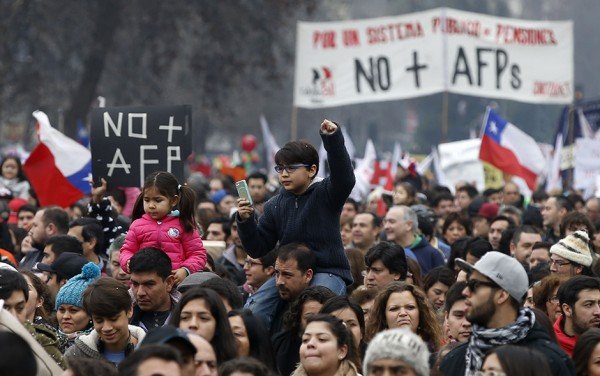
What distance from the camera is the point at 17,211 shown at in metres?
15.5

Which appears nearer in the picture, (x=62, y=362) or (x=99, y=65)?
(x=62, y=362)

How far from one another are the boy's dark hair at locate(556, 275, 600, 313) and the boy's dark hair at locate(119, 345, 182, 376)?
3.66 meters

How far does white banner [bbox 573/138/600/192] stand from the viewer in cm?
2112

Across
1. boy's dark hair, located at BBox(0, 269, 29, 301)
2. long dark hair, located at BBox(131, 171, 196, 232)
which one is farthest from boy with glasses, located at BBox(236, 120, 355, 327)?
boy's dark hair, located at BBox(0, 269, 29, 301)

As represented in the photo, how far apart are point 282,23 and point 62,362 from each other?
98.3 ft

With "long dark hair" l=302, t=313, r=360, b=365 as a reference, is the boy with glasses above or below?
above

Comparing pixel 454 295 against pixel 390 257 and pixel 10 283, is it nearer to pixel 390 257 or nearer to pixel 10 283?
pixel 390 257

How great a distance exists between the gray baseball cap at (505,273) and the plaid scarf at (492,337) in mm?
130

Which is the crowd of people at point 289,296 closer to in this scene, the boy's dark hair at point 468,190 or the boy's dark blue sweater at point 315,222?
the boy's dark blue sweater at point 315,222

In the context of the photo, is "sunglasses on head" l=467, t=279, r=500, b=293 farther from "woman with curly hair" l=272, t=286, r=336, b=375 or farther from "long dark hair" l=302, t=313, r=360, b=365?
"woman with curly hair" l=272, t=286, r=336, b=375

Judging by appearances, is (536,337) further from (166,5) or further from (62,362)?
(166,5)

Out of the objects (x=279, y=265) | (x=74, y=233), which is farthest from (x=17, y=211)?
(x=279, y=265)

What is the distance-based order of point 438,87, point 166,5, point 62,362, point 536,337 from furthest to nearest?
1. point 166,5
2. point 438,87
3. point 62,362
4. point 536,337

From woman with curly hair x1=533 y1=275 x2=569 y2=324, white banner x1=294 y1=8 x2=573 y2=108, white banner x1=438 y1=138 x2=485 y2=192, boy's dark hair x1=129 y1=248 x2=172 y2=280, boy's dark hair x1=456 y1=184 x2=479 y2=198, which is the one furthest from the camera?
white banner x1=438 y1=138 x2=485 y2=192
